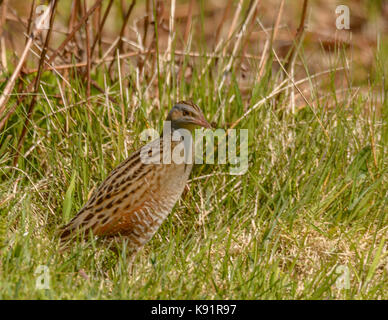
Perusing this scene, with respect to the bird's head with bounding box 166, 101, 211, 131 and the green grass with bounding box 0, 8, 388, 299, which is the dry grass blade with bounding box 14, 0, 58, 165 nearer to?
the green grass with bounding box 0, 8, 388, 299

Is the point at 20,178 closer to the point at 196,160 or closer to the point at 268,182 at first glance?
the point at 196,160

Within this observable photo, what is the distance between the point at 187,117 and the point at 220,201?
2.52 feet

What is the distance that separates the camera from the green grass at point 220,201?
148 inches


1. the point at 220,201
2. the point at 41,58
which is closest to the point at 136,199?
the point at 220,201

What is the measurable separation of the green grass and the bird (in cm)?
13

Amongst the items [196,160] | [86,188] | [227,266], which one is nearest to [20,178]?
[86,188]

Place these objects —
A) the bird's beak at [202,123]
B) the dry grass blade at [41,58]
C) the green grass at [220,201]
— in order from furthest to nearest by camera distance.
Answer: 1. the dry grass blade at [41,58]
2. the bird's beak at [202,123]
3. the green grass at [220,201]

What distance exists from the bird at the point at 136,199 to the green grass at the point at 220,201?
13 cm

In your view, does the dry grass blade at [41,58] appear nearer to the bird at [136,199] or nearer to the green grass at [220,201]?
the green grass at [220,201]

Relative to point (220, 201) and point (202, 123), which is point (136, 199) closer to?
point (202, 123)

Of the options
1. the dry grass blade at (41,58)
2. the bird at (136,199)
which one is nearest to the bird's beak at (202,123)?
the bird at (136,199)

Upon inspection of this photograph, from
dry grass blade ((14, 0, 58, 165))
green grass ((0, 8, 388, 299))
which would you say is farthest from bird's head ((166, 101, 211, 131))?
dry grass blade ((14, 0, 58, 165))

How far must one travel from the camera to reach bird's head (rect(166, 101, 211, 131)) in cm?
427

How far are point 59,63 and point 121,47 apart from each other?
1.71ft
